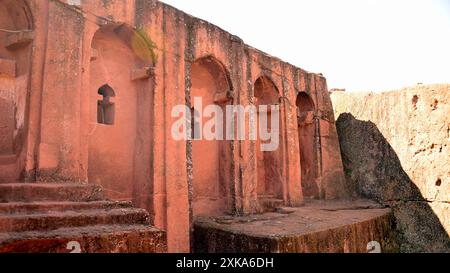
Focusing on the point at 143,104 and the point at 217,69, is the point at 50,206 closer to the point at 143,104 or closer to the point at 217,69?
the point at 143,104

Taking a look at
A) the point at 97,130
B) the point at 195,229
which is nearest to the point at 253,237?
the point at 195,229

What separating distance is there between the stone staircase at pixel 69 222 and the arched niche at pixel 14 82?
90cm

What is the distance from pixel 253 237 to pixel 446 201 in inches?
256

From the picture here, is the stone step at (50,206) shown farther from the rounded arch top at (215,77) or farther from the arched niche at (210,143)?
the rounded arch top at (215,77)

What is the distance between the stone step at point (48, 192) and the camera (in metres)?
3.81

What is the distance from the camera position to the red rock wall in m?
4.79

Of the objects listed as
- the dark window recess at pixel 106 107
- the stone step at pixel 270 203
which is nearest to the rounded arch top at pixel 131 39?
the dark window recess at pixel 106 107

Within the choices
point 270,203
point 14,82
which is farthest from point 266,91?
point 14,82

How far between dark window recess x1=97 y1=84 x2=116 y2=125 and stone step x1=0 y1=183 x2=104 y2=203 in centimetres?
213

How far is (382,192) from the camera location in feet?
34.5

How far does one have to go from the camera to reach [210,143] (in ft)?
26.7

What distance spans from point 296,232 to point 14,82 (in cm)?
446
